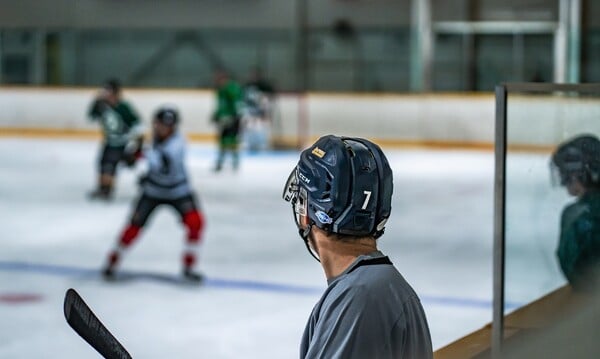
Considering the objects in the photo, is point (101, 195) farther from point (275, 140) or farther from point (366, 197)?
point (366, 197)

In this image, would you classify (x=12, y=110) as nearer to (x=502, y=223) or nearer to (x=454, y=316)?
(x=454, y=316)

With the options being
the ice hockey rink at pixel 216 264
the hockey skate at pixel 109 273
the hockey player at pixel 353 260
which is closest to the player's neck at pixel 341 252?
the hockey player at pixel 353 260

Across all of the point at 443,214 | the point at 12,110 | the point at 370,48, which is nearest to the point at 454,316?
the point at 443,214

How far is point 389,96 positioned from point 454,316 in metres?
13.8

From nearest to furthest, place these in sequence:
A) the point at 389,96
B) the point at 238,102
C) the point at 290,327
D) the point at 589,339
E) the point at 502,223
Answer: the point at 589,339
the point at 502,223
the point at 290,327
the point at 238,102
the point at 389,96

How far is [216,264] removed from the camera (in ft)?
28.7

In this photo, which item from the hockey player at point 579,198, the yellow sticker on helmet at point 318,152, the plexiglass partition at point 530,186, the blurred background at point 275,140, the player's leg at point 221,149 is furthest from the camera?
the player's leg at point 221,149

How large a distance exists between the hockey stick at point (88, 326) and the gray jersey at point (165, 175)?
6.06m

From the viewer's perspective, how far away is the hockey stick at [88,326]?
5.76 ft

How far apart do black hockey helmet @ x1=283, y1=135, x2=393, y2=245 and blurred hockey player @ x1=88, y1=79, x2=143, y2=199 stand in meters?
10.7

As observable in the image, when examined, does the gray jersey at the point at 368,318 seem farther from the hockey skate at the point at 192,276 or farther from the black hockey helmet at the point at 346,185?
the hockey skate at the point at 192,276

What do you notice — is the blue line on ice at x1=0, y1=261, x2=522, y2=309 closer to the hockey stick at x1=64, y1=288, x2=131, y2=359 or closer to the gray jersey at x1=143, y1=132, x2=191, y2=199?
the gray jersey at x1=143, y1=132, x2=191, y2=199

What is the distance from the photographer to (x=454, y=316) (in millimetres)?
6707

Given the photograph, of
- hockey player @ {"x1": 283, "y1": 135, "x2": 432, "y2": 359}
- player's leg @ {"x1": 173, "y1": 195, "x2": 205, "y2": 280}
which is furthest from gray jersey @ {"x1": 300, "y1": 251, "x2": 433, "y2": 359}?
player's leg @ {"x1": 173, "y1": 195, "x2": 205, "y2": 280}
